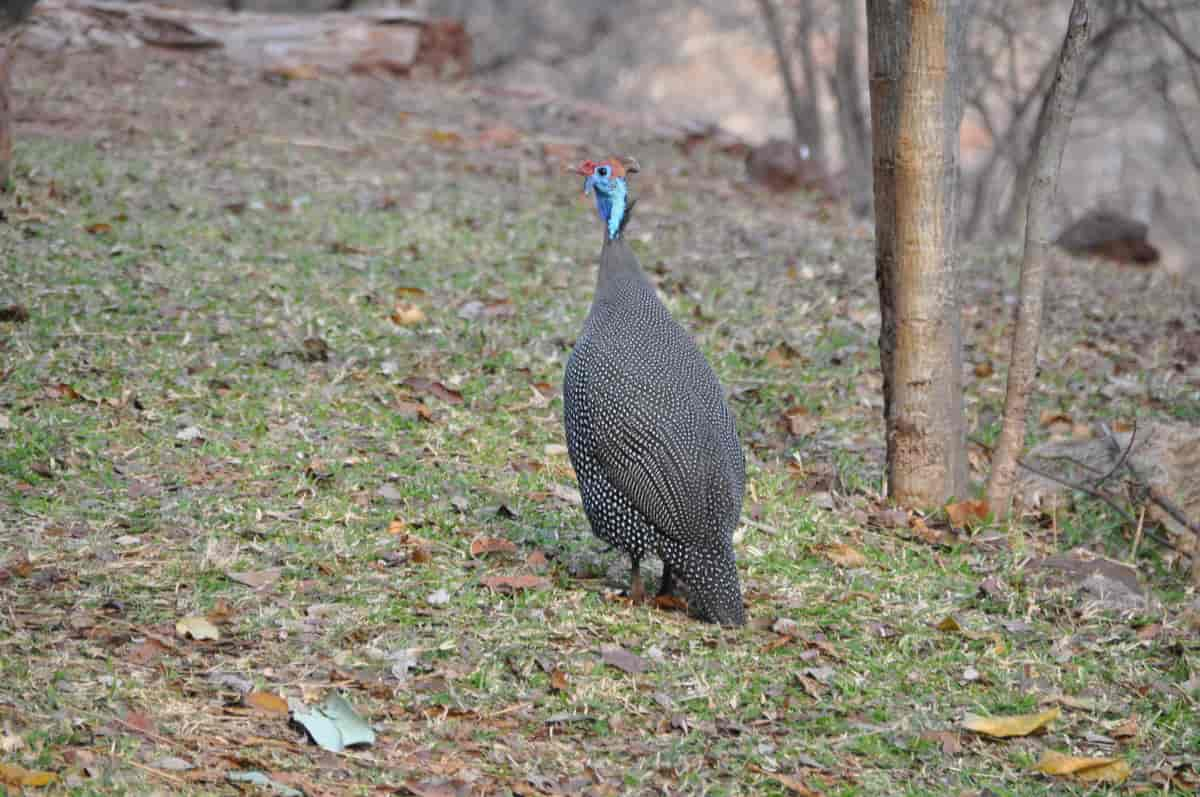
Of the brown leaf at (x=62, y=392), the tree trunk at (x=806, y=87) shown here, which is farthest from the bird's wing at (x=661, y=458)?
the tree trunk at (x=806, y=87)

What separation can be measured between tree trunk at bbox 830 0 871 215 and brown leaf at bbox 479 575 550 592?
817 cm

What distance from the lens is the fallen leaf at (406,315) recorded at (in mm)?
6957

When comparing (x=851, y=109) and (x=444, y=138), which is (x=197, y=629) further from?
(x=851, y=109)

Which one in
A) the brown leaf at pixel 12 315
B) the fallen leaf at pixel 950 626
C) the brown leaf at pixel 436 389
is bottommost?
the fallen leaf at pixel 950 626

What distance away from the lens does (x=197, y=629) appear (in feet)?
13.1

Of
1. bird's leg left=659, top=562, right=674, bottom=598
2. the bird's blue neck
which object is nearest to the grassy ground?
bird's leg left=659, top=562, right=674, bottom=598

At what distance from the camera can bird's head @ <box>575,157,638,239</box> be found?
15.2 ft

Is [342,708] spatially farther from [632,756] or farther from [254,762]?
[632,756]

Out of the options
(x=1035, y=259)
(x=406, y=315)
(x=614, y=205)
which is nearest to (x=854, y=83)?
(x=406, y=315)

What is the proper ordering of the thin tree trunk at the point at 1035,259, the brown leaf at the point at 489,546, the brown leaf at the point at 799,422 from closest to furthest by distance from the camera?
the brown leaf at the point at 489,546, the thin tree trunk at the point at 1035,259, the brown leaf at the point at 799,422

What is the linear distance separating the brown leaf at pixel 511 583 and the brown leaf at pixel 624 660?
44cm

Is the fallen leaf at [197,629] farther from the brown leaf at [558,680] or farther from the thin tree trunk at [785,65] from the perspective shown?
the thin tree trunk at [785,65]

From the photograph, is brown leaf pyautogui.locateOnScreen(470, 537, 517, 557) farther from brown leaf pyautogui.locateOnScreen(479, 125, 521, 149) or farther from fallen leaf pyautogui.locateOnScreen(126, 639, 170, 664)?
brown leaf pyautogui.locateOnScreen(479, 125, 521, 149)

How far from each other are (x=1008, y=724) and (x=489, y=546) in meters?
1.74
